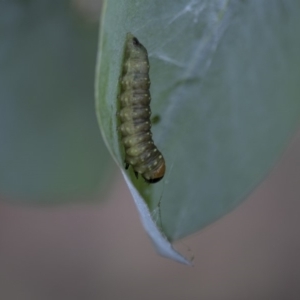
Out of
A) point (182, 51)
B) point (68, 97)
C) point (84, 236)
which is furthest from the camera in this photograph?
point (84, 236)

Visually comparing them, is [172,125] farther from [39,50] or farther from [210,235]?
[210,235]

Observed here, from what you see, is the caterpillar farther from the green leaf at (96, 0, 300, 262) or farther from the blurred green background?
the blurred green background

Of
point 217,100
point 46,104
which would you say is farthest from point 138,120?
point 46,104

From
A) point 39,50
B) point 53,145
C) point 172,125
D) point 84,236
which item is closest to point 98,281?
point 84,236

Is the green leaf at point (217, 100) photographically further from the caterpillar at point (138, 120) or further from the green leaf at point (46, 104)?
the green leaf at point (46, 104)

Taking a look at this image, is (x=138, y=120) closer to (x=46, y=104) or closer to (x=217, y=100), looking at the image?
(x=217, y=100)

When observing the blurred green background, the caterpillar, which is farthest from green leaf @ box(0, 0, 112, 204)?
the blurred green background
